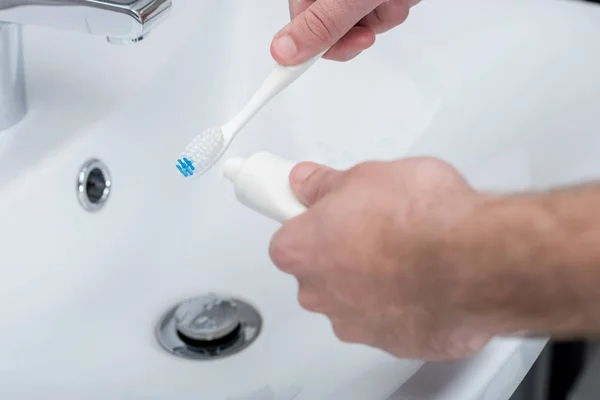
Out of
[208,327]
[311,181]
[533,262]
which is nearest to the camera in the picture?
[533,262]

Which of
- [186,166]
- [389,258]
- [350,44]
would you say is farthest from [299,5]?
[389,258]

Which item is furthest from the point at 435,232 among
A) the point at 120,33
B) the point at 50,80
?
the point at 50,80

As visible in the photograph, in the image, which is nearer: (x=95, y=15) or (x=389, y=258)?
(x=389, y=258)

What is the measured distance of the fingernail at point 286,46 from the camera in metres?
0.42

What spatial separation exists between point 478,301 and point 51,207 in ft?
0.92

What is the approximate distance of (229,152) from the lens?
0.59 metres

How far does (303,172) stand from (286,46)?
3.1 inches

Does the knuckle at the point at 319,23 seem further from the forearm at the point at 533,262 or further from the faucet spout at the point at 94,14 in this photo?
the forearm at the point at 533,262

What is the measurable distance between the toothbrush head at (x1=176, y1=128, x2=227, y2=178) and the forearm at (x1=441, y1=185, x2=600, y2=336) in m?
0.17

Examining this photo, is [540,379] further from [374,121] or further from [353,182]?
[353,182]

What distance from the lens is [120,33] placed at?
41 centimetres

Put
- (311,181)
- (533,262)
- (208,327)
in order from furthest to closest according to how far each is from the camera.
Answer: (208,327), (311,181), (533,262)

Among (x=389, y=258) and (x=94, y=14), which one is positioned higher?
(x=94, y=14)

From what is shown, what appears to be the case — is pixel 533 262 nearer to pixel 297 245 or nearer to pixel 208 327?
pixel 297 245
